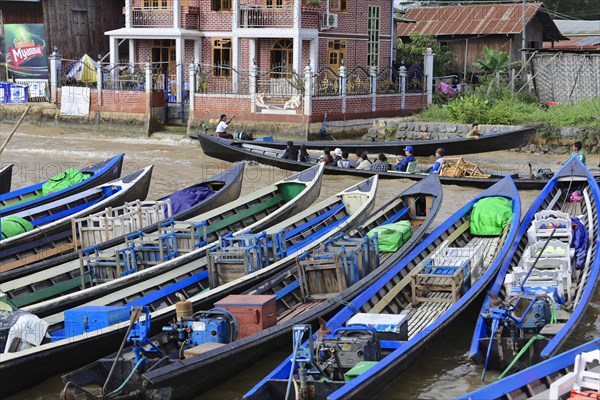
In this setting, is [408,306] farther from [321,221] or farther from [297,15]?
[297,15]

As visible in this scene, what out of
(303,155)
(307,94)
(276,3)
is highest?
(276,3)

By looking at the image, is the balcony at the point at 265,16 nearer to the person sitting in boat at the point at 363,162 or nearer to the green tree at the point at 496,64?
the green tree at the point at 496,64

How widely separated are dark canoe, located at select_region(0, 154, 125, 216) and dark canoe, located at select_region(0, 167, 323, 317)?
283 centimetres

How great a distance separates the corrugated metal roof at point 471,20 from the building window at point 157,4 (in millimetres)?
11827

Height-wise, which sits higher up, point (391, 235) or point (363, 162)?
point (363, 162)

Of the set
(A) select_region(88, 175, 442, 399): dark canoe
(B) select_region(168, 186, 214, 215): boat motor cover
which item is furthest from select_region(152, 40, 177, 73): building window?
(A) select_region(88, 175, 442, 399): dark canoe

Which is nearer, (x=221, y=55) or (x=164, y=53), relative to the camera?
(x=221, y=55)

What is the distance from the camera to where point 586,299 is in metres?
11.0

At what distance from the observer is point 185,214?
14938 millimetres

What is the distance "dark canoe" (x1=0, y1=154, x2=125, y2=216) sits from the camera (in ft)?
51.9

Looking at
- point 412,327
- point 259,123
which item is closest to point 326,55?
point 259,123

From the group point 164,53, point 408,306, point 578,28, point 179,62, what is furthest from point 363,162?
point 578,28

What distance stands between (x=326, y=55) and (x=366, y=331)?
2165cm

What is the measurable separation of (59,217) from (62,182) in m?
1.79
